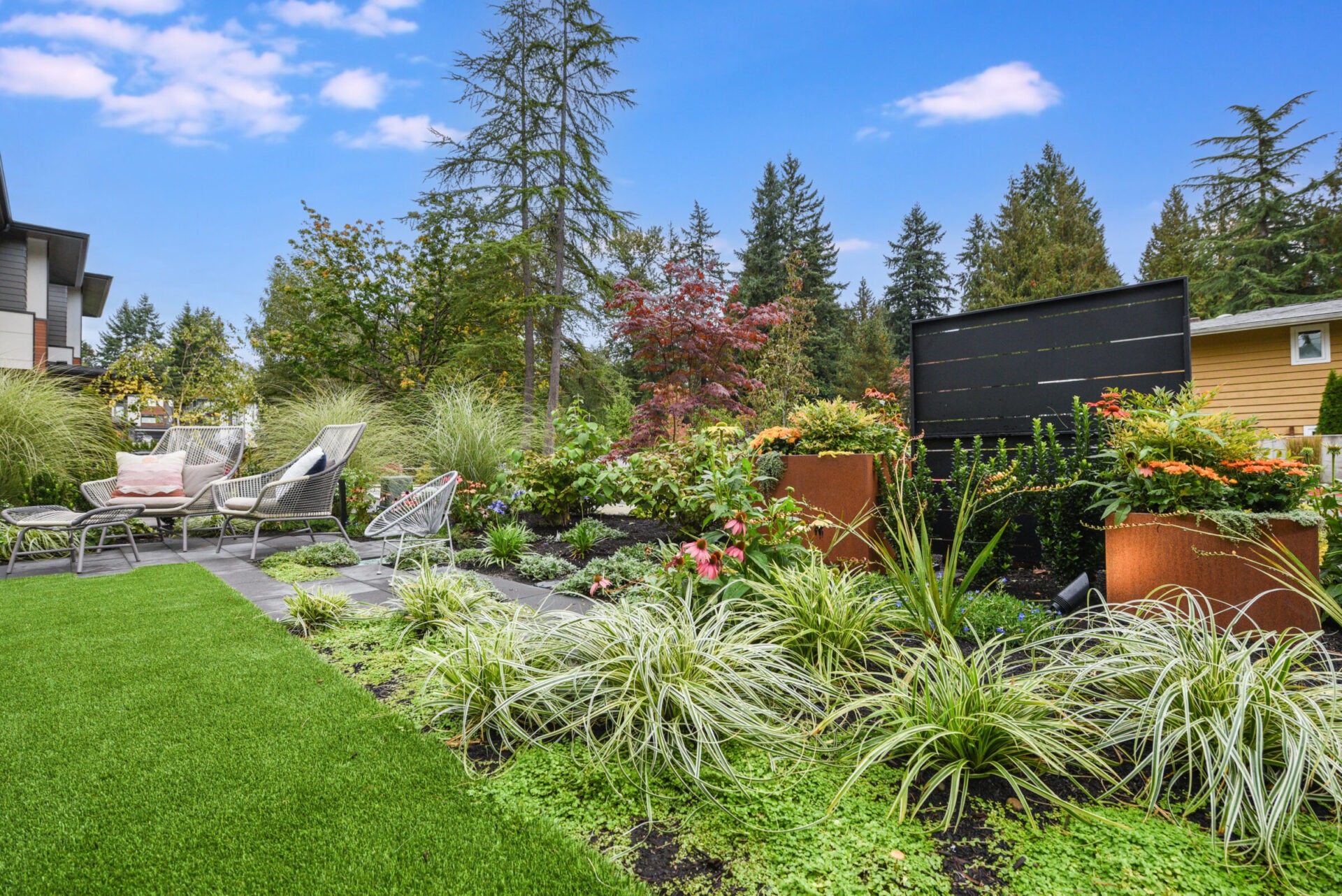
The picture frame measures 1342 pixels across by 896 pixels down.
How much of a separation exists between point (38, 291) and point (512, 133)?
10276mm

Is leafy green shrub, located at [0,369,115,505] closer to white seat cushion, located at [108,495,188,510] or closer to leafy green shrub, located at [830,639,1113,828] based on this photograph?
white seat cushion, located at [108,495,188,510]

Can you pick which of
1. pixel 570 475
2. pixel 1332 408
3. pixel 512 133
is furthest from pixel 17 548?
pixel 1332 408

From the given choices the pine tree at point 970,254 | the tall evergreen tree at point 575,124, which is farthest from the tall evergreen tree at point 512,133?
the pine tree at point 970,254

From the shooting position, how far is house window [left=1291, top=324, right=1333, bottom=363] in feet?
33.9

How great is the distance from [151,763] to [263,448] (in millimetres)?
7010

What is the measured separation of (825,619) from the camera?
7.18ft

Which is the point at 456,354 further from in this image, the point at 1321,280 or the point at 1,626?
the point at 1321,280

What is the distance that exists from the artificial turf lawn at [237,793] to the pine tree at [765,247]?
22.1m

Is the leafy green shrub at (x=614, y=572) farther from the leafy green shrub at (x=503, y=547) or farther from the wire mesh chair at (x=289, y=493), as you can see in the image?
the wire mesh chair at (x=289, y=493)

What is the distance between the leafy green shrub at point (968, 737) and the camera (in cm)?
142

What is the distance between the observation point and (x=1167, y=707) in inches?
57.3

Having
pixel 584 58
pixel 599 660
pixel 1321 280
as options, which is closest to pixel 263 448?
pixel 599 660

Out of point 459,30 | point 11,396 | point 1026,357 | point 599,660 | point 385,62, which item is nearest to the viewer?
point 599,660

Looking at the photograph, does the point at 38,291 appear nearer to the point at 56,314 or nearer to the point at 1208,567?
the point at 56,314
